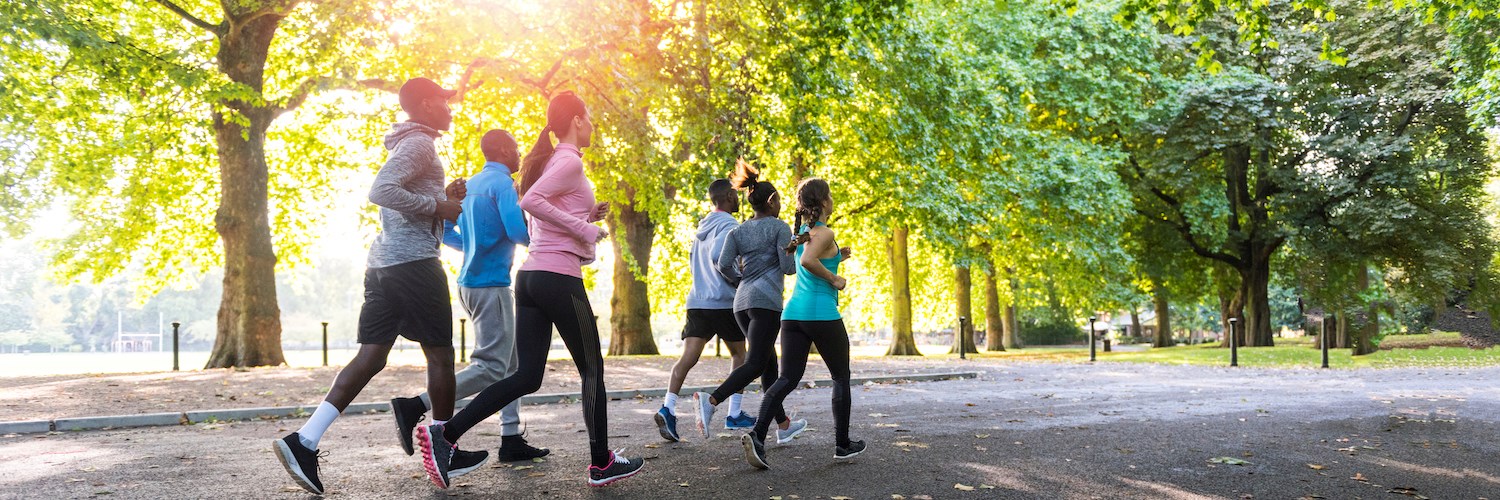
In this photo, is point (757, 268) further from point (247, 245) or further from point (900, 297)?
point (900, 297)

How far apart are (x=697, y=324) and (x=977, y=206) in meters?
16.4

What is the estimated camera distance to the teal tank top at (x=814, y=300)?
6.14m

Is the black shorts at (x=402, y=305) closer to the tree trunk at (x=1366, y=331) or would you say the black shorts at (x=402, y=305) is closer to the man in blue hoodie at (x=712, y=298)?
the man in blue hoodie at (x=712, y=298)

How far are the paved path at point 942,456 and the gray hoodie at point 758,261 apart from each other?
2.96 feet

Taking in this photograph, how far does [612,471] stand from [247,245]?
15.4 meters

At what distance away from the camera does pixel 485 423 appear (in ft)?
29.5

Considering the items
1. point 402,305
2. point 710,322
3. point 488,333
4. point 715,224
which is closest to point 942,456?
point 710,322

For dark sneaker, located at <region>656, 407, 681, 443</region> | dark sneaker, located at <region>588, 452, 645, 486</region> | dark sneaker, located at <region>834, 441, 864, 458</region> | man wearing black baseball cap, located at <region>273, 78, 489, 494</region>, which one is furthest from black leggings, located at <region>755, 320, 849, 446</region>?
man wearing black baseball cap, located at <region>273, 78, 489, 494</region>

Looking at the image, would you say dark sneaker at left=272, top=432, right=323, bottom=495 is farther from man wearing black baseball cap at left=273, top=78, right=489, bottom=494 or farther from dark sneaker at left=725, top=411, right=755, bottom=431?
dark sneaker at left=725, top=411, right=755, bottom=431

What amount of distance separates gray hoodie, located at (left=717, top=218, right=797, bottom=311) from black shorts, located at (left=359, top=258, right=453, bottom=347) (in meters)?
1.95

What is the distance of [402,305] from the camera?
201 inches

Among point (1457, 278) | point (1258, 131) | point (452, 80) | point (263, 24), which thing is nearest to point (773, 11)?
point (452, 80)

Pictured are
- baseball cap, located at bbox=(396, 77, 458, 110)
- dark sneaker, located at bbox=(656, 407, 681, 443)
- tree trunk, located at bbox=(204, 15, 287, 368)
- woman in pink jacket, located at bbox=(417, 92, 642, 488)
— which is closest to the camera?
woman in pink jacket, located at bbox=(417, 92, 642, 488)

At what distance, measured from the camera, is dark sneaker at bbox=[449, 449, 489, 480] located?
549cm
